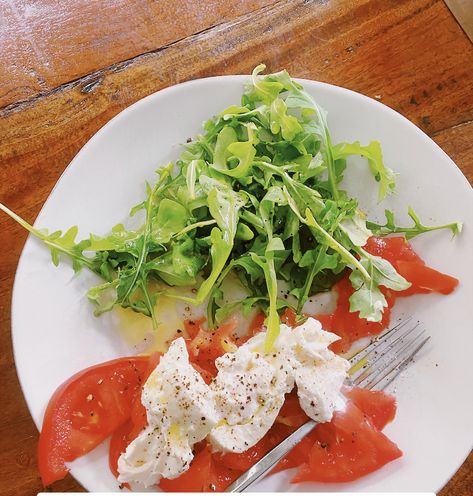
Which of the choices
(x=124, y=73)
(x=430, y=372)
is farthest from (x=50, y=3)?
(x=430, y=372)

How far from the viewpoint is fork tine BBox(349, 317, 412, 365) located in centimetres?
178

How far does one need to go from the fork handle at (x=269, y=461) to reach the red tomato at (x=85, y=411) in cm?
33

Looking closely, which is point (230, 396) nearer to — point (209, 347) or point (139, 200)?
point (209, 347)

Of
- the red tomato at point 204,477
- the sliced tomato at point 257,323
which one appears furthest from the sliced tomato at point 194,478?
the sliced tomato at point 257,323

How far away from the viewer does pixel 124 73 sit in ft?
6.82

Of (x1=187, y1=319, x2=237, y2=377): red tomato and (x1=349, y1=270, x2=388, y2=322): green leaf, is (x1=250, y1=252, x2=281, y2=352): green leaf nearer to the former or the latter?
(x1=187, y1=319, x2=237, y2=377): red tomato

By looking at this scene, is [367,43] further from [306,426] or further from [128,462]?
[128,462]

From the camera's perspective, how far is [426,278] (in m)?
1.82

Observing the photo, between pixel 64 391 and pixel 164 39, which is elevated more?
pixel 164 39

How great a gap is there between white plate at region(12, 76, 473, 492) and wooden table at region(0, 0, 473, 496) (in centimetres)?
22

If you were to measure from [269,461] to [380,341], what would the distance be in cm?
45

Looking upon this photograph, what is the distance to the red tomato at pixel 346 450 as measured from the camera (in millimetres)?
1654

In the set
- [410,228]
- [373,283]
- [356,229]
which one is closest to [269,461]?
[373,283]

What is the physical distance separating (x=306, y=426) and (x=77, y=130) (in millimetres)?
1119
